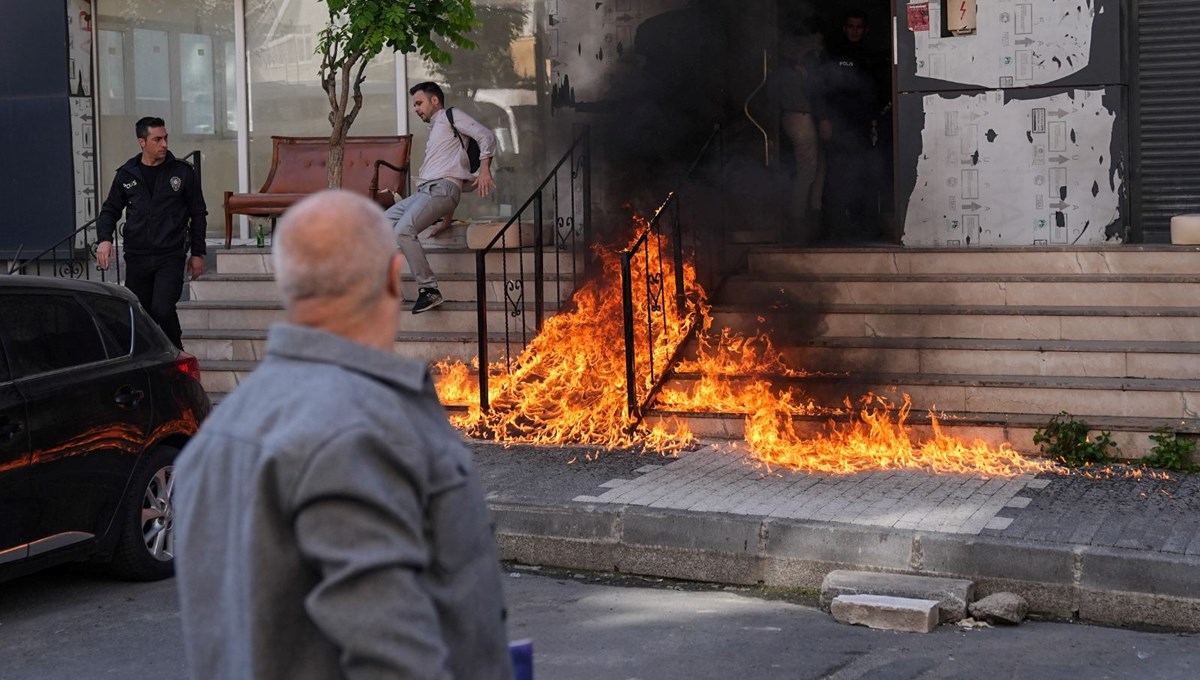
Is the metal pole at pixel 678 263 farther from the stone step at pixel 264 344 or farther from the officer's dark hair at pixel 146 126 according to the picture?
the officer's dark hair at pixel 146 126

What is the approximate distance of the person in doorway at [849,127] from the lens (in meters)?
12.5

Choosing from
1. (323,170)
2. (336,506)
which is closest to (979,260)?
(323,170)

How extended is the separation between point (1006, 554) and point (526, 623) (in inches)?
84.3

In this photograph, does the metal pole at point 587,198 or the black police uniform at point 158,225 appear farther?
the metal pole at point 587,198

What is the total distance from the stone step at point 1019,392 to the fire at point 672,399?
0.32 ft

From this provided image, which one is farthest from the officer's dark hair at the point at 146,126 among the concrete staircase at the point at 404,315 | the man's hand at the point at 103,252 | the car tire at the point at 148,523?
the car tire at the point at 148,523

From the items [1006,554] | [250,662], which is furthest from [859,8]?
[250,662]

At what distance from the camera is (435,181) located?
11.4 metres

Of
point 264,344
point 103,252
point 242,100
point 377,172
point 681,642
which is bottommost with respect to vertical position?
point 681,642

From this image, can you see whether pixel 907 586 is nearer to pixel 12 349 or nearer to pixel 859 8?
pixel 12 349

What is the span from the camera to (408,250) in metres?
11.0

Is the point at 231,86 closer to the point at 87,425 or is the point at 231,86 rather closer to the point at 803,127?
the point at 803,127

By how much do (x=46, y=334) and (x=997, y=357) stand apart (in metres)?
5.77

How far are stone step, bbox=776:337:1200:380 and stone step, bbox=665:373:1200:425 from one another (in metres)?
0.11
